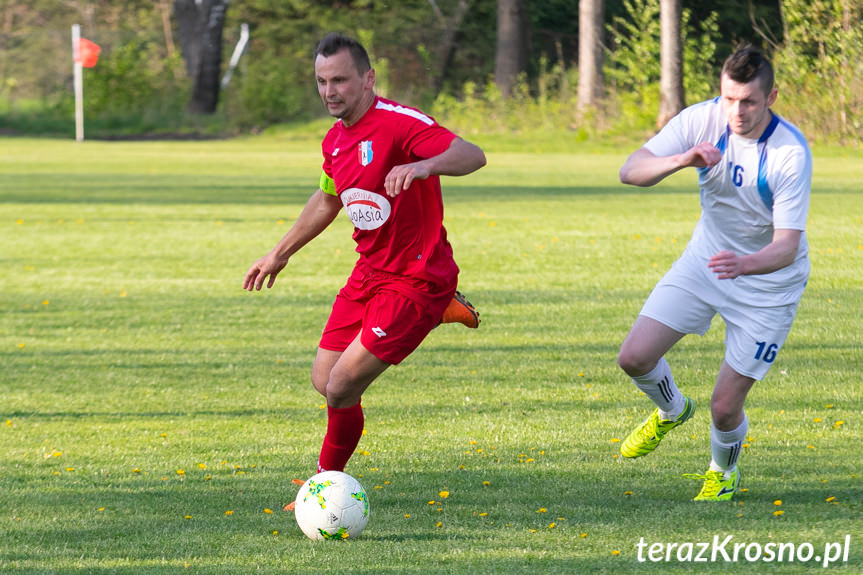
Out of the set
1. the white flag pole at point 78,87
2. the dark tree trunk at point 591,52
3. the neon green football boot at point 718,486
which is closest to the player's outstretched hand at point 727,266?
the neon green football boot at point 718,486

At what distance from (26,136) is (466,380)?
124 ft

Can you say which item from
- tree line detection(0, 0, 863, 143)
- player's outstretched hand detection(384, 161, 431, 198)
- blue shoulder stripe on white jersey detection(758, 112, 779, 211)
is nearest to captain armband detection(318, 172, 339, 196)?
player's outstretched hand detection(384, 161, 431, 198)

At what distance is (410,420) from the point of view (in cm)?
720

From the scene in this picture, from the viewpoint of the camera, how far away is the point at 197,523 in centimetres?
524

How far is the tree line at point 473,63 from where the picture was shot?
30047 millimetres

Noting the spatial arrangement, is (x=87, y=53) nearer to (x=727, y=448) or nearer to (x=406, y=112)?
(x=406, y=112)

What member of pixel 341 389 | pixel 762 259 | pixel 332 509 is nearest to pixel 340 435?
pixel 341 389

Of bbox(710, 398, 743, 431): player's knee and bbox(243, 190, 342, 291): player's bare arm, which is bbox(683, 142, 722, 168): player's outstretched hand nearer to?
bbox(710, 398, 743, 431): player's knee

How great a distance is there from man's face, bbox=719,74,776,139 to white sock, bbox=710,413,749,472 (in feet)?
4.45

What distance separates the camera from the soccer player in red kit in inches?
206

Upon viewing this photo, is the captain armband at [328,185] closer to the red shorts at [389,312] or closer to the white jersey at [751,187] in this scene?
the red shorts at [389,312]

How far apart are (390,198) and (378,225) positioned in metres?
0.13

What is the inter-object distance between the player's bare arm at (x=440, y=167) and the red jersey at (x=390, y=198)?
12cm

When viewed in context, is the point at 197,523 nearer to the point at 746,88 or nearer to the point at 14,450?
the point at 14,450
